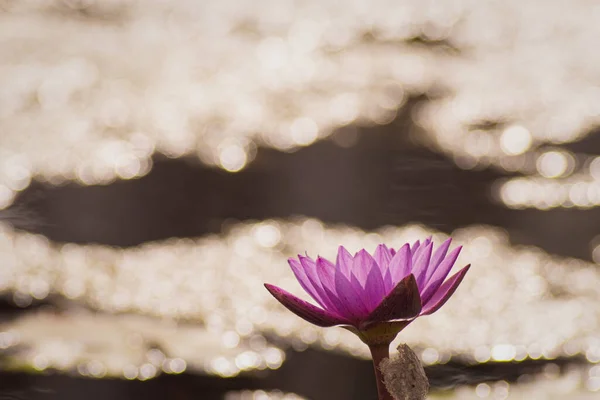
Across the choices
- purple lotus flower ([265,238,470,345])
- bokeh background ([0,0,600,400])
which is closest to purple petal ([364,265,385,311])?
purple lotus flower ([265,238,470,345])

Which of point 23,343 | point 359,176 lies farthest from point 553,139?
point 23,343

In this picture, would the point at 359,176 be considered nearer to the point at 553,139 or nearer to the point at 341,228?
the point at 341,228

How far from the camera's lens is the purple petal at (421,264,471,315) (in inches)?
23.1

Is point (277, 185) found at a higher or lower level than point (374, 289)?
higher

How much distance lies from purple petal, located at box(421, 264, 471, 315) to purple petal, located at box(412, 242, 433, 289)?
17 mm

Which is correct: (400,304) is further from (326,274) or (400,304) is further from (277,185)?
(277,185)

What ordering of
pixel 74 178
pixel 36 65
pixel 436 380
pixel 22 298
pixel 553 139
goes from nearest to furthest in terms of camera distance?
pixel 436 380 → pixel 22 298 → pixel 74 178 → pixel 553 139 → pixel 36 65

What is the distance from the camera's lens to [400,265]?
589 millimetres

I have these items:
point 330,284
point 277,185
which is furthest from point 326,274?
point 277,185

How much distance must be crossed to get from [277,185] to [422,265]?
128 cm

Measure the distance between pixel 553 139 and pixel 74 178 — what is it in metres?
1.12

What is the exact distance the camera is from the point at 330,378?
3.87ft

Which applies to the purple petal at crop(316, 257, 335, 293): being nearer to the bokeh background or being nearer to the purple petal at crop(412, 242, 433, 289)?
the purple petal at crop(412, 242, 433, 289)

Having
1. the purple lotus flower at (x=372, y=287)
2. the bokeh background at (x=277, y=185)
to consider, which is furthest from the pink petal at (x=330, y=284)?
the bokeh background at (x=277, y=185)
